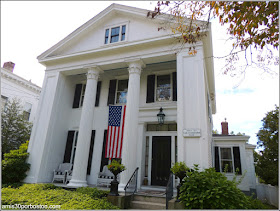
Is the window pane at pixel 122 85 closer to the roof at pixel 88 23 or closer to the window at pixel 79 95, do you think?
the window at pixel 79 95

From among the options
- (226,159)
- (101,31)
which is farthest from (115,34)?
(226,159)

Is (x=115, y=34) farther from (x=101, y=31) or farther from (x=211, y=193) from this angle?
(x=211, y=193)

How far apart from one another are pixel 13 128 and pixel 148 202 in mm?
15278

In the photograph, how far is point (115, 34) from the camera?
11836mm

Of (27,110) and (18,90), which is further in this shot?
(27,110)

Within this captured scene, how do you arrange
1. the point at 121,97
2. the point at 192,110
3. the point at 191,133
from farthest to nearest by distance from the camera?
the point at 121,97 < the point at 192,110 < the point at 191,133

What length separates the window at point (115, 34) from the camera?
11.6 m

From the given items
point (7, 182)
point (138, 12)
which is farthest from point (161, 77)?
point (7, 182)

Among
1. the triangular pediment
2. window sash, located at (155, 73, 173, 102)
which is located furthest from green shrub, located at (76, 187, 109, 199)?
the triangular pediment

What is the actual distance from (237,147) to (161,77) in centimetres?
691

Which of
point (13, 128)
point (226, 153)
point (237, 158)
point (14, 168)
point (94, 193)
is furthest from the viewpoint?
point (13, 128)

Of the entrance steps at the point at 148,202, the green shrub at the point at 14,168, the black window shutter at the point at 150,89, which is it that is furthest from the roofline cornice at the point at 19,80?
the entrance steps at the point at 148,202

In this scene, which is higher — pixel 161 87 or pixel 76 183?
pixel 161 87

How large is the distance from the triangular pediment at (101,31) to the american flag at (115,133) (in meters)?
3.96
